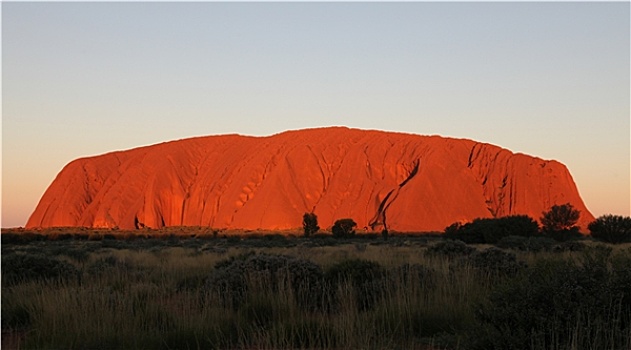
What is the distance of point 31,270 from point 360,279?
700 centimetres

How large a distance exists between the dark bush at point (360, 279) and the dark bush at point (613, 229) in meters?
33.3

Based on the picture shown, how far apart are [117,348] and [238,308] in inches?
90.4

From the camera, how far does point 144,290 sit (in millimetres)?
10273

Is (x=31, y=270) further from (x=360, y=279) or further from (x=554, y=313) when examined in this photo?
(x=554, y=313)

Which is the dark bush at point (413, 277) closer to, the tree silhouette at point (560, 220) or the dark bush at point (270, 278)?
the dark bush at point (270, 278)

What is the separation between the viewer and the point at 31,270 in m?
13.1

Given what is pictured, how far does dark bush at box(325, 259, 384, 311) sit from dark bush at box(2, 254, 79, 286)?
5433mm

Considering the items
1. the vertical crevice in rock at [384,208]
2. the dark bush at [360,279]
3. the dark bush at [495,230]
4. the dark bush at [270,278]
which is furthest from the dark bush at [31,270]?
the vertical crevice in rock at [384,208]

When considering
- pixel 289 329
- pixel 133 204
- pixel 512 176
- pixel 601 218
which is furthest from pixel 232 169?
pixel 289 329

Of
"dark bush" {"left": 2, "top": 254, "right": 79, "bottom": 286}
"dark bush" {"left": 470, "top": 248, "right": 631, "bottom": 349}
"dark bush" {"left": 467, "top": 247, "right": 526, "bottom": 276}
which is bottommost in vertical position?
"dark bush" {"left": 2, "top": 254, "right": 79, "bottom": 286}

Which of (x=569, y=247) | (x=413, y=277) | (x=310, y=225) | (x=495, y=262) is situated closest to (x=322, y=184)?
(x=310, y=225)

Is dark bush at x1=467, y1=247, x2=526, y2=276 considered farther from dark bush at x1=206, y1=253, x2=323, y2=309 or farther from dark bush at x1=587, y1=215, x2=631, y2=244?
dark bush at x1=587, y1=215, x2=631, y2=244

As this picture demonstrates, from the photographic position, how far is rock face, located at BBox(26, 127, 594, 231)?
7888 centimetres

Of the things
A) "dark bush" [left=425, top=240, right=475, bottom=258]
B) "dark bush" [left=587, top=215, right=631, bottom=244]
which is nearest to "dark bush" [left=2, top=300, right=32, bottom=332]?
"dark bush" [left=425, top=240, right=475, bottom=258]
